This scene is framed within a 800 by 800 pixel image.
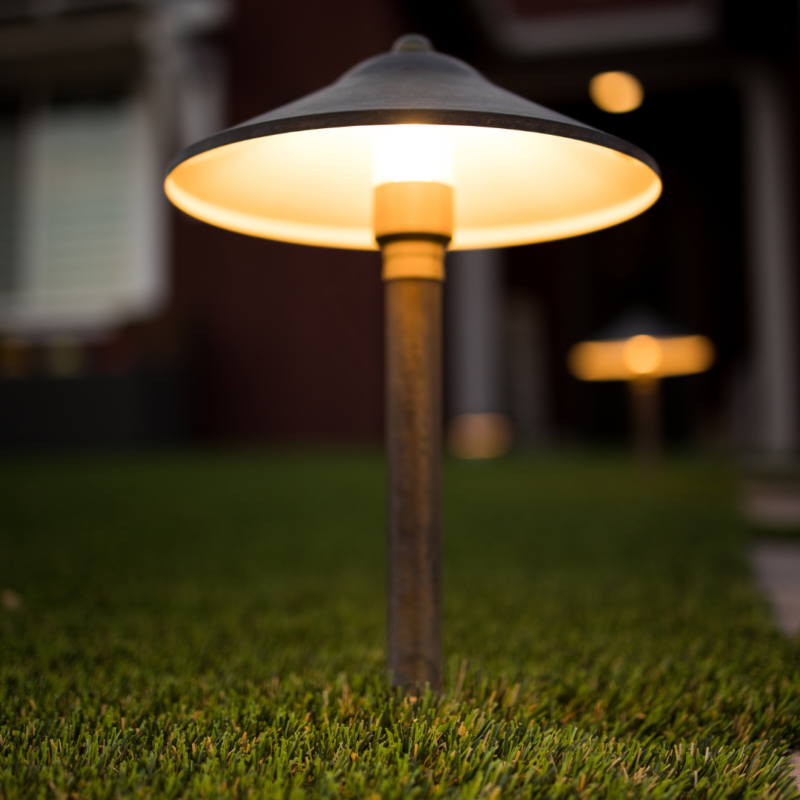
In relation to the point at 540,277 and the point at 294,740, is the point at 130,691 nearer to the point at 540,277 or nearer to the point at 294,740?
the point at 294,740

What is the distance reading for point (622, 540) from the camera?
176cm

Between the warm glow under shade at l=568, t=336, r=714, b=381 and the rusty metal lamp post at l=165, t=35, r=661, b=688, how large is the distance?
3.02 metres

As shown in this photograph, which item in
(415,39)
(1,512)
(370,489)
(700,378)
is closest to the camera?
(415,39)

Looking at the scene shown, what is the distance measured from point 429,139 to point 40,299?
7.46 m

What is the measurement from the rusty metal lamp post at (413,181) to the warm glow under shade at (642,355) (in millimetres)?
3022

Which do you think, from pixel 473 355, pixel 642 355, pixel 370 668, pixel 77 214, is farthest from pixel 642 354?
pixel 77 214

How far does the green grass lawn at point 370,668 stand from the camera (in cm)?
54

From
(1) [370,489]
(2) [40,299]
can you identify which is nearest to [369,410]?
(1) [370,489]

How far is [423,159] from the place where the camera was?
0.65 m

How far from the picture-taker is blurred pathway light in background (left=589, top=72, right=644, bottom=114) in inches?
271

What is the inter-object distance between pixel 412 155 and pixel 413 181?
3 cm

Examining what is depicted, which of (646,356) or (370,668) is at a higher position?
(370,668)

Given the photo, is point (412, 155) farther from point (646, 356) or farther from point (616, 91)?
point (616, 91)

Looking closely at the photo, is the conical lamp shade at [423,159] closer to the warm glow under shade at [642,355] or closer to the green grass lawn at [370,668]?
the green grass lawn at [370,668]
